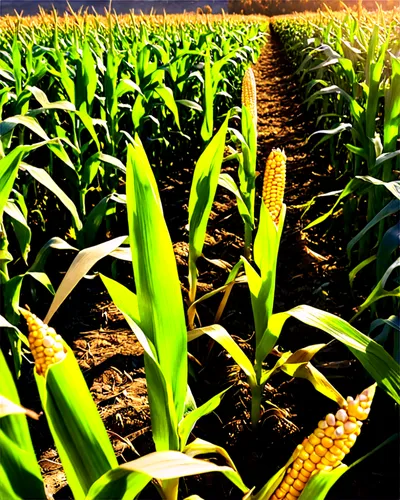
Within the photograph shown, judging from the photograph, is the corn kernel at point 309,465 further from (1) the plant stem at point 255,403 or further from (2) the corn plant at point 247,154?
(2) the corn plant at point 247,154

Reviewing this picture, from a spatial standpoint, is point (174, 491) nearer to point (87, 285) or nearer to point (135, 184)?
point (135, 184)

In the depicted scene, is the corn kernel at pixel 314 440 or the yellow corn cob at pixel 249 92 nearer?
the corn kernel at pixel 314 440

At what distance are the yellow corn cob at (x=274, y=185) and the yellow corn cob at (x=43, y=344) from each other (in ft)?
2.93

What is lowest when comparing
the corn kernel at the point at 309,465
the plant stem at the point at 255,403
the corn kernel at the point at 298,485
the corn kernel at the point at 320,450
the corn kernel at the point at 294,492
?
the plant stem at the point at 255,403

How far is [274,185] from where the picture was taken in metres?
1.52

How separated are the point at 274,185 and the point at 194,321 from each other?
1027 mm

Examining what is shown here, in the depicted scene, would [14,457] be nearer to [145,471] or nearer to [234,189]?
[145,471]

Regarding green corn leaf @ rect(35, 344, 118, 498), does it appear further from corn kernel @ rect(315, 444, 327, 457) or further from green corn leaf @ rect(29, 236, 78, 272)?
green corn leaf @ rect(29, 236, 78, 272)

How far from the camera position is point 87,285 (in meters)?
2.70

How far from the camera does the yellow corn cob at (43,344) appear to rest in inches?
27.3

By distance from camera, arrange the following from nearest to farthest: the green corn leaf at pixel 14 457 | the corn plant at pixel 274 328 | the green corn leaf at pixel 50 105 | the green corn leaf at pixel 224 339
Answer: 1. the green corn leaf at pixel 14 457
2. the corn plant at pixel 274 328
3. the green corn leaf at pixel 224 339
4. the green corn leaf at pixel 50 105

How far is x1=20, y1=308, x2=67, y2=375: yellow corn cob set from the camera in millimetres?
692

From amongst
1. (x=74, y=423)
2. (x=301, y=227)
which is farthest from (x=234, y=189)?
(x=74, y=423)

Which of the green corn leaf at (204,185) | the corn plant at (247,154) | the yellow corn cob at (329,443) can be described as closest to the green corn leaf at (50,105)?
the corn plant at (247,154)
